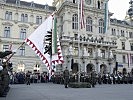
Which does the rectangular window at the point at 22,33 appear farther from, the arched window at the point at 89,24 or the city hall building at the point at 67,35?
the arched window at the point at 89,24

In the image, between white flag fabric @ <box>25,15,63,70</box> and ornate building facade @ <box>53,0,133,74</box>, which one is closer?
white flag fabric @ <box>25,15,63,70</box>

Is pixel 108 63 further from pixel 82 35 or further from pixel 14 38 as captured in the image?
pixel 14 38

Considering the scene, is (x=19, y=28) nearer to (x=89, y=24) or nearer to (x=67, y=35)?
(x=67, y=35)

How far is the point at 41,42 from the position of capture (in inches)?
471

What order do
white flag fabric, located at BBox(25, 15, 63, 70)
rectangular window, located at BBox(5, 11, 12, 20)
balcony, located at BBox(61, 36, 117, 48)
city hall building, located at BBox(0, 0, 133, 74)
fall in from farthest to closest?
rectangular window, located at BBox(5, 11, 12, 20), city hall building, located at BBox(0, 0, 133, 74), balcony, located at BBox(61, 36, 117, 48), white flag fabric, located at BBox(25, 15, 63, 70)

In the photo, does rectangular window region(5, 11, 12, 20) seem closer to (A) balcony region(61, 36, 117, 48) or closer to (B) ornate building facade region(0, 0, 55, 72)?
(B) ornate building facade region(0, 0, 55, 72)

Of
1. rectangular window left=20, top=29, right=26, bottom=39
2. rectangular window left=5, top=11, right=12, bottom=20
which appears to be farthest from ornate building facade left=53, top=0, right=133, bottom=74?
rectangular window left=5, top=11, right=12, bottom=20

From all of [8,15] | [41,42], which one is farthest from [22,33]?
[41,42]

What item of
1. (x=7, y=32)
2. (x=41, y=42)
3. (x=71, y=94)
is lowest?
(x=71, y=94)

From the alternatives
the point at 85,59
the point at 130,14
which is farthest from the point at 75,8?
the point at 130,14

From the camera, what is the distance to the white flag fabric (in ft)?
38.6

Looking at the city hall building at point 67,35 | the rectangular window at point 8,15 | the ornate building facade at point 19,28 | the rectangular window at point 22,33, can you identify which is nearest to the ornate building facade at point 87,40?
the city hall building at point 67,35

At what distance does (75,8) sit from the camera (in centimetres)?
4462

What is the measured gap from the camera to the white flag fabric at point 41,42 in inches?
463
